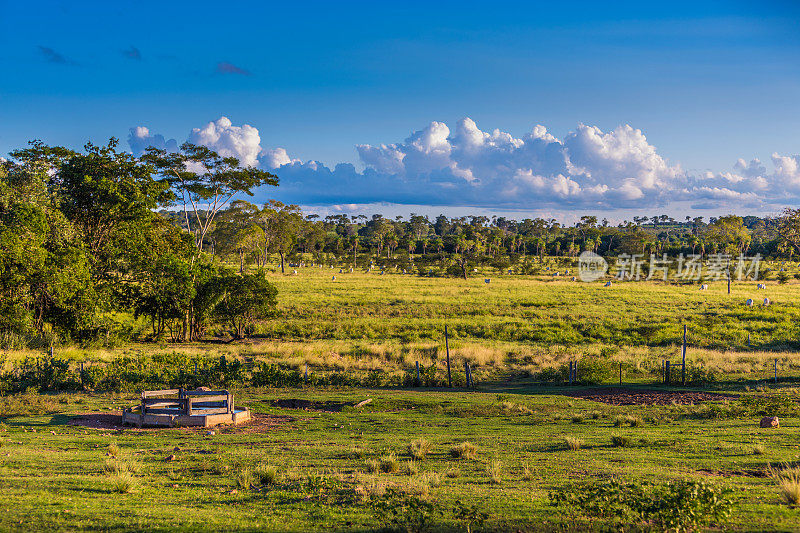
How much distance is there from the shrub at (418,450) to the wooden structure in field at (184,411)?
20.6 feet

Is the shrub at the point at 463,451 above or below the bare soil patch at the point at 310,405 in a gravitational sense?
above

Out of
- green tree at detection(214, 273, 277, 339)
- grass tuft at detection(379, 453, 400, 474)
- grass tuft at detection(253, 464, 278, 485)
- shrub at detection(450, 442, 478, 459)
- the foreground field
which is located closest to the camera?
the foreground field

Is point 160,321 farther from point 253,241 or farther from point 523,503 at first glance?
point 253,241

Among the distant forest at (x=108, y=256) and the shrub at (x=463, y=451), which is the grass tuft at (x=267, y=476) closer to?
the shrub at (x=463, y=451)

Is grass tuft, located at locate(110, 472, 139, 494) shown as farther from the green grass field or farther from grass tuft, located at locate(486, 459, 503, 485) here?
grass tuft, located at locate(486, 459, 503, 485)

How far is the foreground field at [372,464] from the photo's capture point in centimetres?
762

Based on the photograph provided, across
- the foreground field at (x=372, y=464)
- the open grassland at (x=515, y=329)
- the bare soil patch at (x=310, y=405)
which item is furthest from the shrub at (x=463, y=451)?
the open grassland at (x=515, y=329)

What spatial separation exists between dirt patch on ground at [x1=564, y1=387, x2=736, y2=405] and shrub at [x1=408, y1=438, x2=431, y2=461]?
1084 centimetres

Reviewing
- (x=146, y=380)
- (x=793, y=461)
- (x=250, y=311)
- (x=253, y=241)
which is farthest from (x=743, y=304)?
(x=253, y=241)

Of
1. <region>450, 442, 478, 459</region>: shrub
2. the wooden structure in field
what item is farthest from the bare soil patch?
<region>450, 442, 478, 459</region>: shrub

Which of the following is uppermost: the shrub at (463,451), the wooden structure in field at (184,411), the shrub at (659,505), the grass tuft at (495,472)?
the shrub at (659,505)

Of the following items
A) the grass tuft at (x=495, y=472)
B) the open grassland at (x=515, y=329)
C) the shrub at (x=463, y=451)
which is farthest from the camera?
the open grassland at (x=515, y=329)

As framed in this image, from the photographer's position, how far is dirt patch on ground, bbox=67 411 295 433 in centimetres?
1534

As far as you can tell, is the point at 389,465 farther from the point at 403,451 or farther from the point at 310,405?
the point at 310,405
